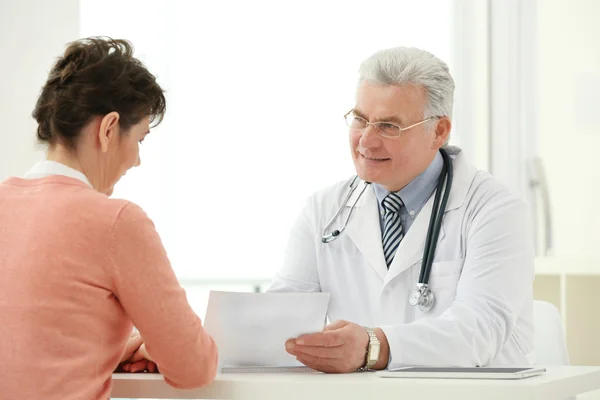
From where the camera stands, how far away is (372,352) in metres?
1.67

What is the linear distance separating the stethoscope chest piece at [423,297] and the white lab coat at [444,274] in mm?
32

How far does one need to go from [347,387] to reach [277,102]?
2504mm

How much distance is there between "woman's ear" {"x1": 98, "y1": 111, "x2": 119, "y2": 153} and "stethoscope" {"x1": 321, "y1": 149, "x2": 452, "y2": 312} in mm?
847

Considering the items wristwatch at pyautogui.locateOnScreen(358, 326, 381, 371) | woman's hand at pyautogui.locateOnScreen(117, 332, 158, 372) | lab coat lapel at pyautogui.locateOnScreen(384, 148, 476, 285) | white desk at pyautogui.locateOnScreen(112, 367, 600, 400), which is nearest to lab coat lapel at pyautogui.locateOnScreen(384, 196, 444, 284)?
lab coat lapel at pyautogui.locateOnScreen(384, 148, 476, 285)

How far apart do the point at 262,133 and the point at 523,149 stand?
1.12 meters

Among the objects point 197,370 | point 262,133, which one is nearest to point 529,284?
point 197,370

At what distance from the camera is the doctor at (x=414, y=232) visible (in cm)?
196

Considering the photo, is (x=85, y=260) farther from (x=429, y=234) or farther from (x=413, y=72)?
(x=413, y=72)

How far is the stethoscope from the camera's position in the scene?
2.00m

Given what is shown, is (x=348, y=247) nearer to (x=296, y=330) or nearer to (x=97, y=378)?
(x=296, y=330)

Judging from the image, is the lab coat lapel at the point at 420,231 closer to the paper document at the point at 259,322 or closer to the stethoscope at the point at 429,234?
the stethoscope at the point at 429,234

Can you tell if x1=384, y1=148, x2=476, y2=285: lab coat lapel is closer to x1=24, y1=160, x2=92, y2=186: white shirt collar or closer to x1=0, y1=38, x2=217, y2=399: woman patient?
x1=0, y1=38, x2=217, y2=399: woman patient

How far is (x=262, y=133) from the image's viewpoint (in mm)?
3809

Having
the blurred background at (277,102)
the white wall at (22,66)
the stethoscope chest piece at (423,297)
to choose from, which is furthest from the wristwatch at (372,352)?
the blurred background at (277,102)
